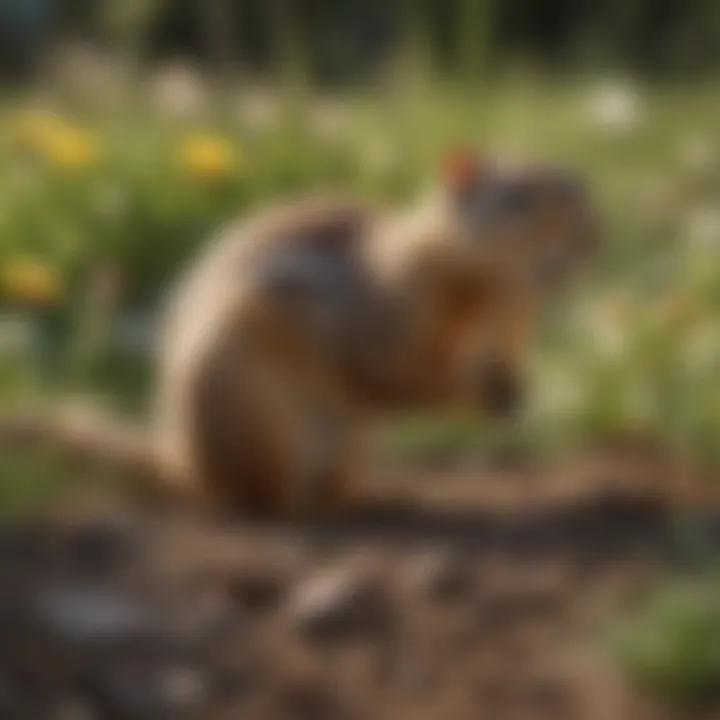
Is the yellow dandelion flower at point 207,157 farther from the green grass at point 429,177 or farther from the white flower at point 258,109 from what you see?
the white flower at point 258,109

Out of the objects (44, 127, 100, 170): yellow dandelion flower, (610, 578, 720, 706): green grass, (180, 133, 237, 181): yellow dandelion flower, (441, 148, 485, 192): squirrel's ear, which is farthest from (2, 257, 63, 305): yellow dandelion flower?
(610, 578, 720, 706): green grass

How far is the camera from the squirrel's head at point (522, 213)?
254 centimetres

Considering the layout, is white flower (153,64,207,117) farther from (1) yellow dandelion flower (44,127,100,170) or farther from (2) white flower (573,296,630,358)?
(2) white flower (573,296,630,358)

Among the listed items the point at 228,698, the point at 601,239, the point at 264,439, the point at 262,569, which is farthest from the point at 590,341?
the point at 228,698

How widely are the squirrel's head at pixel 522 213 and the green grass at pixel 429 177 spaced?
0.17m

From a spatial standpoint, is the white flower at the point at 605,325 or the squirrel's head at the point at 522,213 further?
the white flower at the point at 605,325

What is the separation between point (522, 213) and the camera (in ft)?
8.38

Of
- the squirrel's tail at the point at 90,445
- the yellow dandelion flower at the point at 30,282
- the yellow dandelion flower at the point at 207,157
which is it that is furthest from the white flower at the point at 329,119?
the squirrel's tail at the point at 90,445

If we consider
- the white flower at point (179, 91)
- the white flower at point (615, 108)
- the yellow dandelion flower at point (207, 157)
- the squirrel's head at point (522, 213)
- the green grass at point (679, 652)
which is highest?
the white flower at point (179, 91)

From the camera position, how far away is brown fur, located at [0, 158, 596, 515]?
2.49m

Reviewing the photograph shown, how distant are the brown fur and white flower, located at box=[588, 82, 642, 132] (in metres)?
1.45

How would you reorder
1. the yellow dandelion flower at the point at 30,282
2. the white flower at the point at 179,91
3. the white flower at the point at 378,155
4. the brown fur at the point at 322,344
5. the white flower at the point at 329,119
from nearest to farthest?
the brown fur at the point at 322,344, the yellow dandelion flower at the point at 30,282, the white flower at the point at 378,155, the white flower at the point at 329,119, the white flower at the point at 179,91

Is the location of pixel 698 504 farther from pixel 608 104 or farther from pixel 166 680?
pixel 608 104

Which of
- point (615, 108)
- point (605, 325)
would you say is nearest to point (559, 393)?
point (605, 325)
